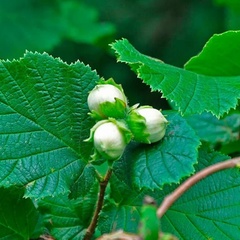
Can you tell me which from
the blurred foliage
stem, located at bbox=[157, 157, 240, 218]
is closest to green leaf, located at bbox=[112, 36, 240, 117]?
stem, located at bbox=[157, 157, 240, 218]

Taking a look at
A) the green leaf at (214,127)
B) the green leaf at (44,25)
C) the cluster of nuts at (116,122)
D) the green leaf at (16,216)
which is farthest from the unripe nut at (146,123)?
the green leaf at (44,25)

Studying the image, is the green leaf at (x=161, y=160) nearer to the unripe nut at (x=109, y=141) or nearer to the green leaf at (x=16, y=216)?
the unripe nut at (x=109, y=141)

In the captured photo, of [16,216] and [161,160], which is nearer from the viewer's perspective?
[161,160]

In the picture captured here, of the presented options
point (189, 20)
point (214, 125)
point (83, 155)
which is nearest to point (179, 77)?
point (83, 155)

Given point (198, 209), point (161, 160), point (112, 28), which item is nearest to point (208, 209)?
point (198, 209)

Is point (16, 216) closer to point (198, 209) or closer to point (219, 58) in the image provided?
point (198, 209)

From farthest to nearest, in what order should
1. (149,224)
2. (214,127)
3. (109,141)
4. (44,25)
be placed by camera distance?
(44,25) < (214,127) < (109,141) < (149,224)
